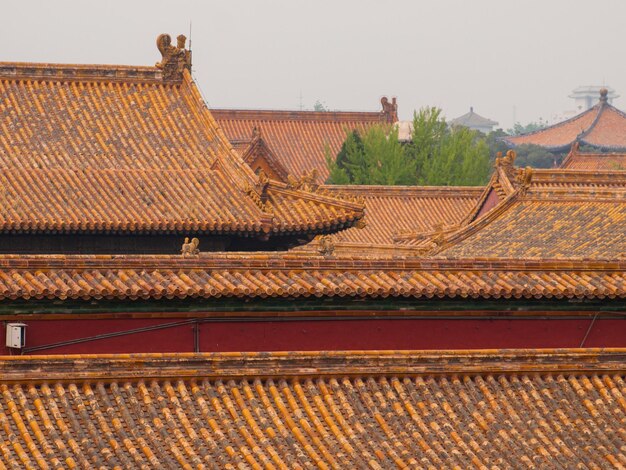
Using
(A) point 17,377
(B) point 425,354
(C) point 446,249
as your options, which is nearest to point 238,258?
(B) point 425,354

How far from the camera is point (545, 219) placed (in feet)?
101

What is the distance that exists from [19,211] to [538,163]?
3145 inches

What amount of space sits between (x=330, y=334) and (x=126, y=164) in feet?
33.6

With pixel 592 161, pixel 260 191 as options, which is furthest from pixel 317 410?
pixel 592 161

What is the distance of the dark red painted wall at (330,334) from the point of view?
59.5ft

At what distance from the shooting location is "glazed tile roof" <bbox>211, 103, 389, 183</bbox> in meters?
61.0

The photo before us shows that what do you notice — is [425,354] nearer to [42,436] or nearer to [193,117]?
[42,436]

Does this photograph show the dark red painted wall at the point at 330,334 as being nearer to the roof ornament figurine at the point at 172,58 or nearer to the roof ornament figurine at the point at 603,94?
the roof ornament figurine at the point at 172,58

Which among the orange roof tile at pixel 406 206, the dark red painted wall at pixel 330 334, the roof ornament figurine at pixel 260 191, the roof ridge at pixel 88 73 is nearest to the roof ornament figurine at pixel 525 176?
the roof ornament figurine at pixel 260 191

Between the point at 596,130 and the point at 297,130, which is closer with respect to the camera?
the point at 297,130

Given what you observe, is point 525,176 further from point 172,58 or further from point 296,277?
point 296,277

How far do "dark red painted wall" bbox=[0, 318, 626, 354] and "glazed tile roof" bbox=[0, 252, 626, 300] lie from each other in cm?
67

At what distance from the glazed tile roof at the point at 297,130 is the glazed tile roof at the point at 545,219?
26981mm

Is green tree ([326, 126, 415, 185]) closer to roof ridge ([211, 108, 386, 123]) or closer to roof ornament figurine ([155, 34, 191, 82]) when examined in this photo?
roof ridge ([211, 108, 386, 123])
